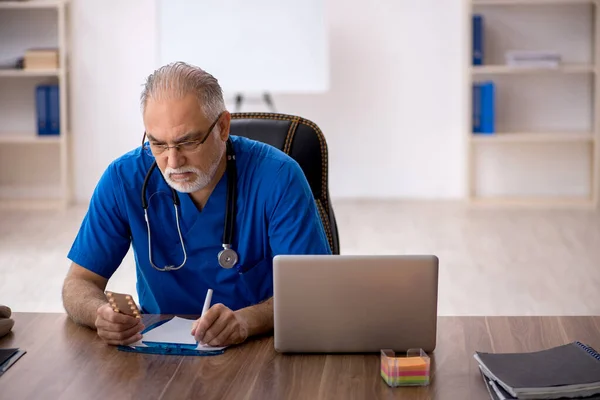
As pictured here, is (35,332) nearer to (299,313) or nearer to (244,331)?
(244,331)

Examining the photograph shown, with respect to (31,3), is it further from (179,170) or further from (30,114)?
(179,170)

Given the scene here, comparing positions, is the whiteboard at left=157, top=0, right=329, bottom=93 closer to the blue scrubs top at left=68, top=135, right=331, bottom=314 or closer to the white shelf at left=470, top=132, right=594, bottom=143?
the white shelf at left=470, top=132, right=594, bottom=143

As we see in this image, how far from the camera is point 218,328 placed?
1.79 m

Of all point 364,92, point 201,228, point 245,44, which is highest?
point 245,44

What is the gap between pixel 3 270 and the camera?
4.75 metres

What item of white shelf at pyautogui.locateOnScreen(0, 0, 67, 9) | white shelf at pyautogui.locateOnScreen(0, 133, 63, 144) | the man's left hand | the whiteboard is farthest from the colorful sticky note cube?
white shelf at pyautogui.locateOnScreen(0, 0, 67, 9)

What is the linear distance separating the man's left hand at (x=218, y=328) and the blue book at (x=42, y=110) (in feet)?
15.7

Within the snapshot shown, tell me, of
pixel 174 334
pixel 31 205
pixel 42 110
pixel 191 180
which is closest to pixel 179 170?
pixel 191 180

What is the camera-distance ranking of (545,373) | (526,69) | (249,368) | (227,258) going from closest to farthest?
(545,373)
(249,368)
(227,258)
(526,69)

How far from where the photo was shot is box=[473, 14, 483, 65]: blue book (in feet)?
20.2

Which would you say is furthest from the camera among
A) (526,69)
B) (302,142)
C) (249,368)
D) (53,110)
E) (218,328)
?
(53,110)

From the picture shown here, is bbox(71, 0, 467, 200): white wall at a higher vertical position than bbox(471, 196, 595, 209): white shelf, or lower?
higher

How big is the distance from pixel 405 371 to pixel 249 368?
278 mm

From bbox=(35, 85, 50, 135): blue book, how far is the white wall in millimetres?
249
